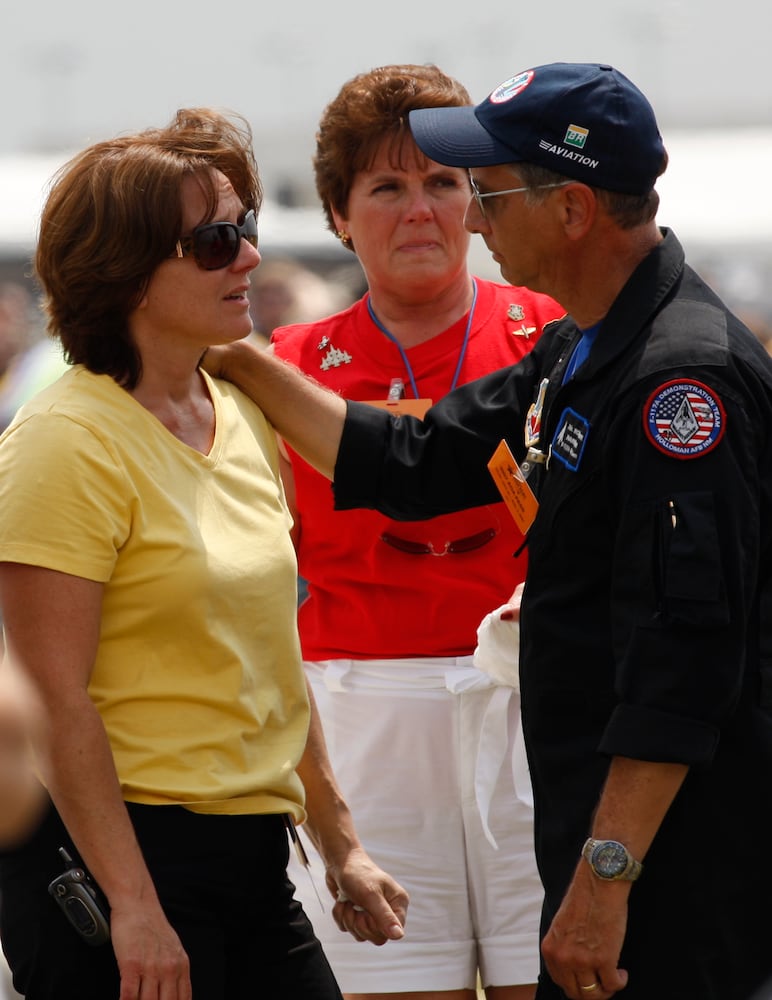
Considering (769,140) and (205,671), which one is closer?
(205,671)

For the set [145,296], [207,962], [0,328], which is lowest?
[0,328]

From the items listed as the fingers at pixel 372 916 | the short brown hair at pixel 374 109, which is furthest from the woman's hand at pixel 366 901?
the short brown hair at pixel 374 109

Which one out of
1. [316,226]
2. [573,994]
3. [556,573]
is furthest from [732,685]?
[316,226]

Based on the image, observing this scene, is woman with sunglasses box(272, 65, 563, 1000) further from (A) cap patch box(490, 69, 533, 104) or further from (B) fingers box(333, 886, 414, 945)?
(A) cap patch box(490, 69, 533, 104)

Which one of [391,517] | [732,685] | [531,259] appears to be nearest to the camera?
[732,685]

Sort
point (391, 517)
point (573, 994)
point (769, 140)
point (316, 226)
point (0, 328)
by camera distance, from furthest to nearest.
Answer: point (769, 140), point (316, 226), point (0, 328), point (391, 517), point (573, 994)

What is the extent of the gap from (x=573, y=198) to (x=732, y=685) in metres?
0.87

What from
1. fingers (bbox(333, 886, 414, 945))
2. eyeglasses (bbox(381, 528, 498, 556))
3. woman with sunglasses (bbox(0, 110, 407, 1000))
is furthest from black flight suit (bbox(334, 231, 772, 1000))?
eyeglasses (bbox(381, 528, 498, 556))

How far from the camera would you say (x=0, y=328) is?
9516mm

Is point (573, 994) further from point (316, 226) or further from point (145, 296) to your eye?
point (316, 226)

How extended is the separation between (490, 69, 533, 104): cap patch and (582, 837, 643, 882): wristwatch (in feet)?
4.21

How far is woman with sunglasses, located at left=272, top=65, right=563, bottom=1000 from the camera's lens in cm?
329

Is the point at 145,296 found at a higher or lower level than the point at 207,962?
higher

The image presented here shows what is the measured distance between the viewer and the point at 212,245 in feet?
8.50
